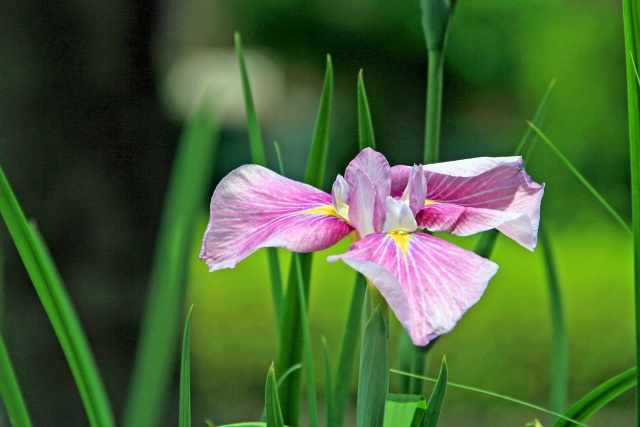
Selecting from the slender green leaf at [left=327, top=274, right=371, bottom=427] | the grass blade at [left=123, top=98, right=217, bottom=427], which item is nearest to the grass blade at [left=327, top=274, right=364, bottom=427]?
the slender green leaf at [left=327, top=274, right=371, bottom=427]

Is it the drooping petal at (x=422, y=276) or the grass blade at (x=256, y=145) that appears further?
the grass blade at (x=256, y=145)

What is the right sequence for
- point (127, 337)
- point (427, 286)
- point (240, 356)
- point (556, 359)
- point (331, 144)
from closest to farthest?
point (427, 286), point (556, 359), point (127, 337), point (240, 356), point (331, 144)

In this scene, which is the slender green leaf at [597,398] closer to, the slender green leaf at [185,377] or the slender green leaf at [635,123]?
the slender green leaf at [635,123]

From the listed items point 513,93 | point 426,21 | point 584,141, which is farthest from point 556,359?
point 513,93

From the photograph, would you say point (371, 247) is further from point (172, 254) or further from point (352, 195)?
point (172, 254)

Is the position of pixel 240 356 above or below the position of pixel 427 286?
below

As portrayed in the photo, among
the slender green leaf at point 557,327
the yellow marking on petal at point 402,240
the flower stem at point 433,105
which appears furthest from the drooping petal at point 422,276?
the slender green leaf at point 557,327
